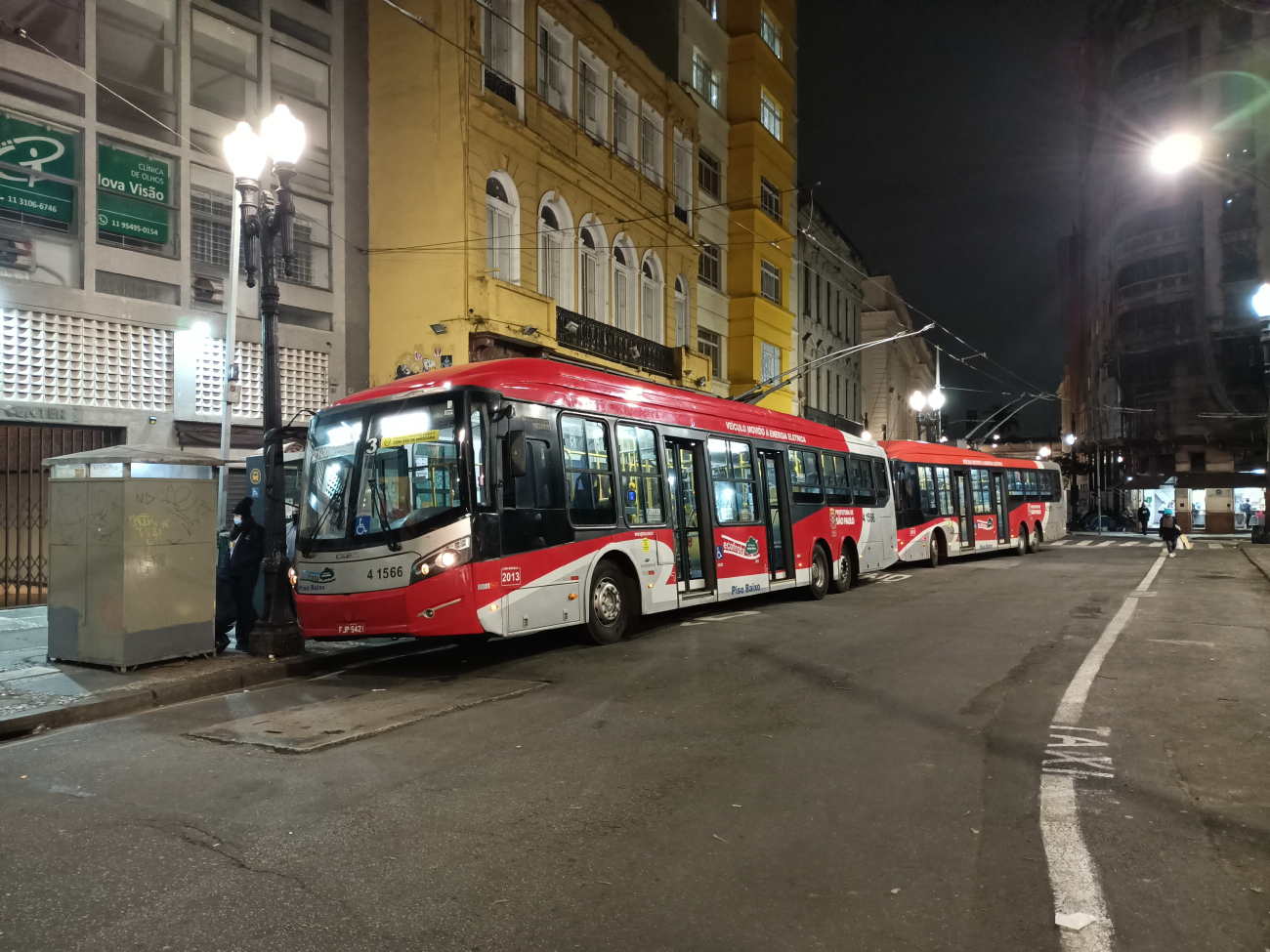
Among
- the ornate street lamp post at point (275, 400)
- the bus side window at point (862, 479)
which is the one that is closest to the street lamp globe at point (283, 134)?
the ornate street lamp post at point (275, 400)

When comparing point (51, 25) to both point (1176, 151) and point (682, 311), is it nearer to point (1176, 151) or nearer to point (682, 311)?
point (1176, 151)

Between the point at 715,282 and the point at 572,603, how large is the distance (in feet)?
76.9

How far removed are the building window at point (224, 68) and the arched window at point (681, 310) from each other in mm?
14222

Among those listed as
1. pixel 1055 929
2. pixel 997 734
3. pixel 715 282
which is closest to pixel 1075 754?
pixel 997 734

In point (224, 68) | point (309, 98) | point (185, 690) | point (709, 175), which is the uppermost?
point (709, 175)

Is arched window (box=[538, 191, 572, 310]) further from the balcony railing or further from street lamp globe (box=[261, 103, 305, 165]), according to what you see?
street lamp globe (box=[261, 103, 305, 165])

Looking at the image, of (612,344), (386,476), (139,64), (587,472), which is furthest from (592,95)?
(386,476)

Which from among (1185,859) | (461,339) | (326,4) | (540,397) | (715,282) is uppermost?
(326,4)

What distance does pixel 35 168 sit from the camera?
47.4 ft

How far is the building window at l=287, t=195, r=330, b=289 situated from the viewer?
18.7 metres

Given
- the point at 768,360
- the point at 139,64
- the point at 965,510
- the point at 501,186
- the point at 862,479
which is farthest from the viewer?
the point at 768,360

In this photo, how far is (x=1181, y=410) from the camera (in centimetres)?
7006

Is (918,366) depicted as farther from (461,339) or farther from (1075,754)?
(1075,754)

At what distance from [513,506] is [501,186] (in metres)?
13.1
